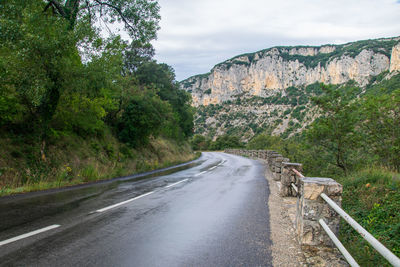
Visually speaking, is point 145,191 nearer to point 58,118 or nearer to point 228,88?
point 58,118

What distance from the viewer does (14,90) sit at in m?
10.3

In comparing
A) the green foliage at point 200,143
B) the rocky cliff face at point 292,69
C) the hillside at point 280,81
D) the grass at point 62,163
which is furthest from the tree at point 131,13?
the rocky cliff face at point 292,69

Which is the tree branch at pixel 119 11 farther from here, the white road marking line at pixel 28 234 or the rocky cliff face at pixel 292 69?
the rocky cliff face at pixel 292 69

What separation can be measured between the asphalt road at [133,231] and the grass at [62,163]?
253 cm

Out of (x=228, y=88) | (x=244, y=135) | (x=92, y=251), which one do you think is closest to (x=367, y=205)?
(x=92, y=251)

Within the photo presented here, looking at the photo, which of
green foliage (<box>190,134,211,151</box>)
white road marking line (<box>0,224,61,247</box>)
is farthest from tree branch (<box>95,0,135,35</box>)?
green foliage (<box>190,134,211,151</box>)

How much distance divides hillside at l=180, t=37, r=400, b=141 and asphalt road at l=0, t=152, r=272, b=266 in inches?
2650

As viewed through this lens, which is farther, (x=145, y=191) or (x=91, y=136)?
(x=91, y=136)

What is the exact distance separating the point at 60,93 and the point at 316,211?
11.0 metres

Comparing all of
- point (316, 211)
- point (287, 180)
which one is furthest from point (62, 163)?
point (316, 211)

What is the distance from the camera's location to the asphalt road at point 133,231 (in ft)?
12.0

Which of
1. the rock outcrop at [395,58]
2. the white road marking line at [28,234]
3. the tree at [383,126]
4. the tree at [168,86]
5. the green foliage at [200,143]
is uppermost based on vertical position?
the rock outcrop at [395,58]

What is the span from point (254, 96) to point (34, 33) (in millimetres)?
128735

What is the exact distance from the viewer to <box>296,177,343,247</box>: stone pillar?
3959mm
